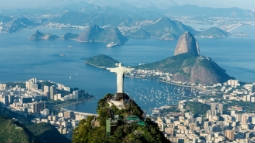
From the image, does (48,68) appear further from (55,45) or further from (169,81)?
(55,45)

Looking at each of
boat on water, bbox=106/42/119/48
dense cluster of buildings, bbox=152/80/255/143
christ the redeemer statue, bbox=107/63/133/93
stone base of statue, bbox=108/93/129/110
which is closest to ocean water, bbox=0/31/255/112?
boat on water, bbox=106/42/119/48

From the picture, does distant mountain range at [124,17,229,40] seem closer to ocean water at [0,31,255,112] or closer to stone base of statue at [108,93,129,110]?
ocean water at [0,31,255,112]

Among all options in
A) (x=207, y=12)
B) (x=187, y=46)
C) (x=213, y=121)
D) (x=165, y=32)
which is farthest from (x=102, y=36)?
(x=207, y=12)

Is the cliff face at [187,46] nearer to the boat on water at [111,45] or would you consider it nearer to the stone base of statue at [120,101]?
the boat on water at [111,45]

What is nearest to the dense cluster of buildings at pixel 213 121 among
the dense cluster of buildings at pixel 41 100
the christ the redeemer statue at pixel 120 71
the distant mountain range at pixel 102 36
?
the dense cluster of buildings at pixel 41 100

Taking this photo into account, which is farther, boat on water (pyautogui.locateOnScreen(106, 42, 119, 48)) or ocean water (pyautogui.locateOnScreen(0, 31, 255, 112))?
boat on water (pyautogui.locateOnScreen(106, 42, 119, 48))

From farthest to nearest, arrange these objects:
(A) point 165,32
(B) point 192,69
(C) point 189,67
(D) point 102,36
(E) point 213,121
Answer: (A) point 165,32 < (D) point 102,36 < (C) point 189,67 < (B) point 192,69 < (E) point 213,121

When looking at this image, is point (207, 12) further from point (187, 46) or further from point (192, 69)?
point (192, 69)
